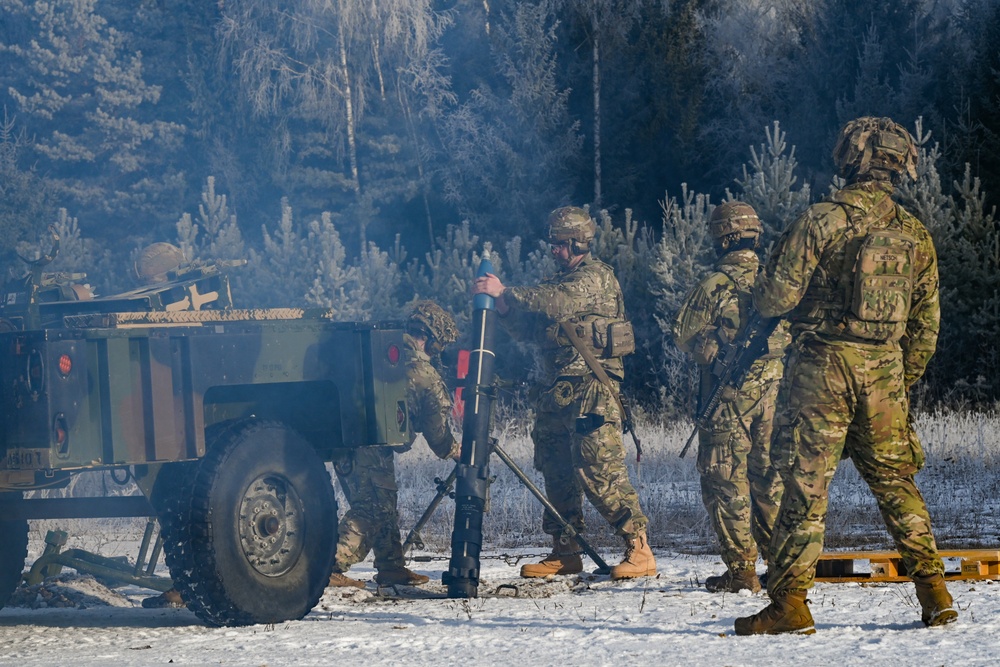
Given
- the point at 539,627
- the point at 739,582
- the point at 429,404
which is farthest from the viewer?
the point at 429,404

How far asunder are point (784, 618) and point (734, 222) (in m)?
2.60

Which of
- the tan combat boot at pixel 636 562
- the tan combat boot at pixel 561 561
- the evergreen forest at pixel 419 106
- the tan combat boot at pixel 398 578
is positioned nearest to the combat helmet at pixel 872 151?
the tan combat boot at pixel 636 562

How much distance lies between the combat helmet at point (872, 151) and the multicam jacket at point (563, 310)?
102 inches

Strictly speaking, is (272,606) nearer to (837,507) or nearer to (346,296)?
(837,507)

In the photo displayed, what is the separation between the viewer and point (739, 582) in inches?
304

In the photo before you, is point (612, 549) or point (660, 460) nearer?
point (612, 549)

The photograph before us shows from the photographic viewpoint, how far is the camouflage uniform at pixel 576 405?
8461mm

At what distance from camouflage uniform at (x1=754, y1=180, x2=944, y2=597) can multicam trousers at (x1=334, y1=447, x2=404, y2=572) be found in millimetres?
3072

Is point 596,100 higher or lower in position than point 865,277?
higher

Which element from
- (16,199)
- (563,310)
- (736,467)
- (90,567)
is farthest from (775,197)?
(16,199)

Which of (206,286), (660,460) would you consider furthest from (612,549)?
(660,460)

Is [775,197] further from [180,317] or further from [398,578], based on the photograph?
[180,317]

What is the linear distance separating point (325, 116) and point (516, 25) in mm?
4094

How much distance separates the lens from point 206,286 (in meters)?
8.75
